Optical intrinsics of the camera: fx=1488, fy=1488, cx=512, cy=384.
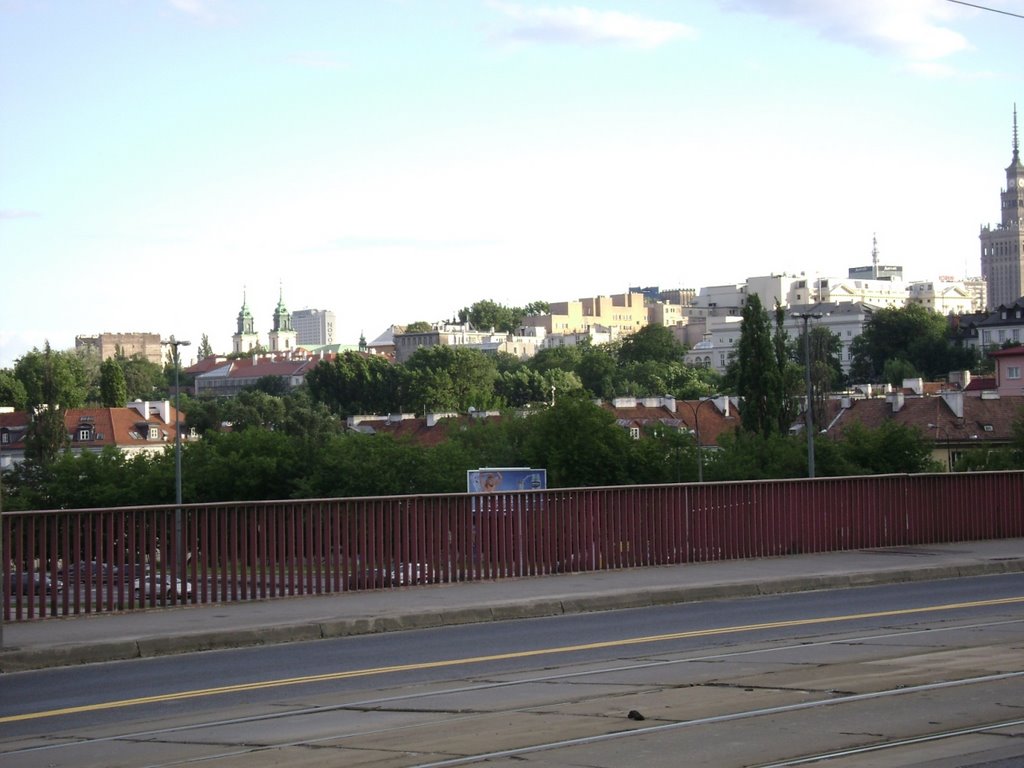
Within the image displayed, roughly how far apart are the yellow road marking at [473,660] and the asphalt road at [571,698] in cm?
5

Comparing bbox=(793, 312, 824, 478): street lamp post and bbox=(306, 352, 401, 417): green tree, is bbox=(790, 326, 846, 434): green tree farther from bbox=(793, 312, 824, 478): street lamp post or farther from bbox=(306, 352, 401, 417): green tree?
bbox=(306, 352, 401, 417): green tree

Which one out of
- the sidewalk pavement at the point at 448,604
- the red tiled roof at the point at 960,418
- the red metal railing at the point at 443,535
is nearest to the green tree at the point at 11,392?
the red tiled roof at the point at 960,418

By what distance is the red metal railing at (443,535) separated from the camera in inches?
682

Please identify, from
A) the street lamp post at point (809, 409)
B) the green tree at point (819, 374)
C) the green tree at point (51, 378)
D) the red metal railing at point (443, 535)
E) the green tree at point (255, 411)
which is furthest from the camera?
the green tree at point (255, 411)

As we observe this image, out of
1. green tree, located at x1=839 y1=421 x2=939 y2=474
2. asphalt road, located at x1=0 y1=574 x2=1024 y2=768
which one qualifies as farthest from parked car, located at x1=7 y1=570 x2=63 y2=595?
green tree, located at x1=839 y1=421 x2=939 y2=474

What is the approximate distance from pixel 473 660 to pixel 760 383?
66000 millimetres

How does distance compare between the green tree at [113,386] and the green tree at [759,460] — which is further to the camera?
the green tree at [113,386]

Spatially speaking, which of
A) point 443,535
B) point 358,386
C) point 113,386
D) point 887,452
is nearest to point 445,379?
point 358,386

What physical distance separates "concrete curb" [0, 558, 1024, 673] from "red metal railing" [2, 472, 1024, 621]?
7.11ft

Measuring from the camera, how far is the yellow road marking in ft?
40.2

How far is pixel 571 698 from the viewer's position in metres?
11.7

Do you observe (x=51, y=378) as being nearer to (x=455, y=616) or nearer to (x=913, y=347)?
(x=455, y=616)

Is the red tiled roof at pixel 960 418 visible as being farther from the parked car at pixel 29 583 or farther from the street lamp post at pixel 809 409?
the parked car at pixel 29 583

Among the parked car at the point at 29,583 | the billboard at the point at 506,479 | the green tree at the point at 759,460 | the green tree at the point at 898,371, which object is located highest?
the green tree at the point at 898,371
